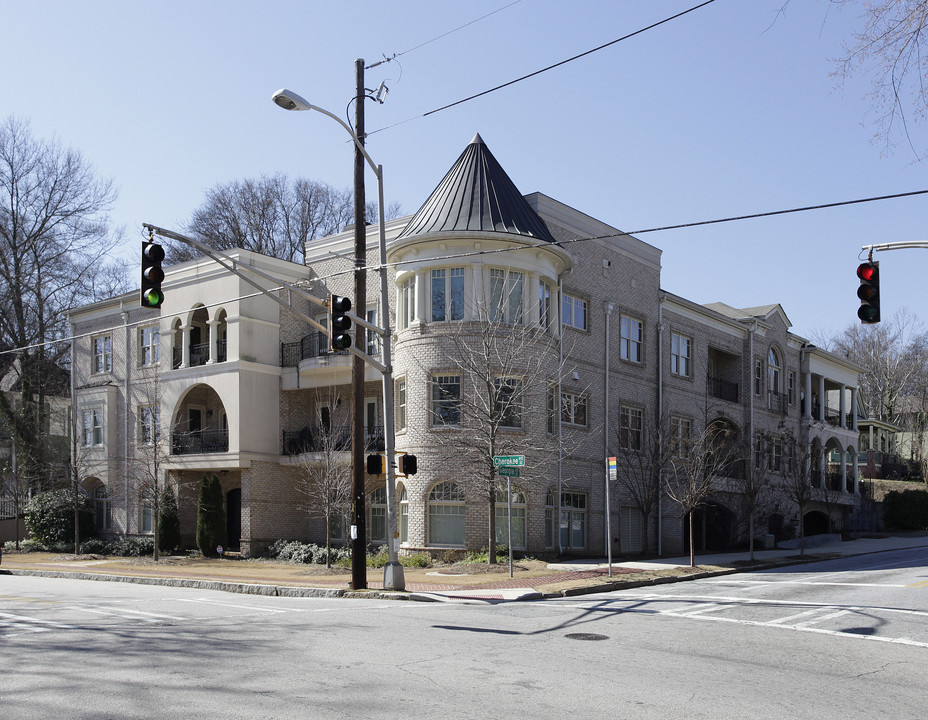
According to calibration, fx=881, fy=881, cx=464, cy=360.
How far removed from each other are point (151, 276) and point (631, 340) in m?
21.6

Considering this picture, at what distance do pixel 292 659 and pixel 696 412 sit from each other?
28.7 metres

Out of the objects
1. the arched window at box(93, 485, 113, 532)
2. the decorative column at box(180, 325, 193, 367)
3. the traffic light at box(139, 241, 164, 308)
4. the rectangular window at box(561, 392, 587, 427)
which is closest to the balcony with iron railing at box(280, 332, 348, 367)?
the decorative column at box(180, 325, 193, 367)

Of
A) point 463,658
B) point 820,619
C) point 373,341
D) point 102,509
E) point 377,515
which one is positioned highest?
point 373,341

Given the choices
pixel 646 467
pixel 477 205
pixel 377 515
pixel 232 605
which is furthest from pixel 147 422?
pixel 232 605

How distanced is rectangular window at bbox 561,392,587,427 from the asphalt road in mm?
11868

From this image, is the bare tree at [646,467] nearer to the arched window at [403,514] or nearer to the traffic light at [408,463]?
the arched window at [403,514]

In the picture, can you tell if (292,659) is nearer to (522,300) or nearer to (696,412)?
(522,300)

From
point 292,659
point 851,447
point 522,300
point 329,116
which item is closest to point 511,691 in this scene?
point 292,659

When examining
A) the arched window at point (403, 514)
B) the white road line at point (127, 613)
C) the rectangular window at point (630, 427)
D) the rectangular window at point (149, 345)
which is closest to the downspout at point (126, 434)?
→ the rectangular window at point (149, 345)

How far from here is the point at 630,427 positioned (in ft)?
105

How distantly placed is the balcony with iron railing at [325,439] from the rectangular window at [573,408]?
603 centimetres

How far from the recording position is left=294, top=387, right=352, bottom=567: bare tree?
26812 mm

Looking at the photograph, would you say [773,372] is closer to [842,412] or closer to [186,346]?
[842,412]

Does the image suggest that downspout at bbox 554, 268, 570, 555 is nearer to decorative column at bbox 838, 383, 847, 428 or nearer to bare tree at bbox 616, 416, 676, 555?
bare tree at bbox 616, 416, 676, 555
